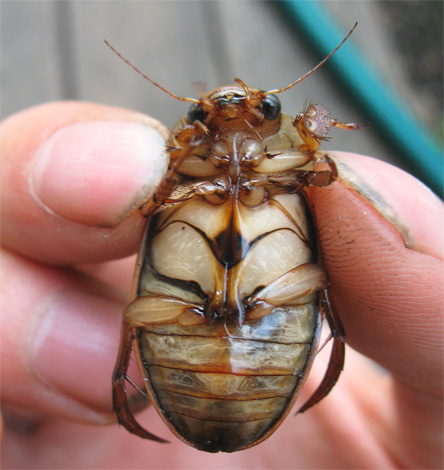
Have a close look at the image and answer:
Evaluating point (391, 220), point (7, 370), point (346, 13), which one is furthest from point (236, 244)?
point (346, 13)

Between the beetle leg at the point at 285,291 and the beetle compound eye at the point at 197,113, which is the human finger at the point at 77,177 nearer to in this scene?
the beetle compound eye at the point at 197,113

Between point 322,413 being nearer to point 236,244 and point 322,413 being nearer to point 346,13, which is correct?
point 236,244

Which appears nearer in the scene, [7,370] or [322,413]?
[7,370]

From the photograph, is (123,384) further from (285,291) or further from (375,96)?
(375,96)

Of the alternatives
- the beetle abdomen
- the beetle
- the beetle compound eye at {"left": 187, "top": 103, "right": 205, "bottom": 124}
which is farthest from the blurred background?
the beetle abdomen

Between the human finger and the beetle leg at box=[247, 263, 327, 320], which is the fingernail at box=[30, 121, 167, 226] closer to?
the human finger

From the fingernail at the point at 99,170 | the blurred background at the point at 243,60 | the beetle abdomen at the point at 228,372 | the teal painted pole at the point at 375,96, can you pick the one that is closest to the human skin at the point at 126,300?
the fingernail at the point at 99,170
